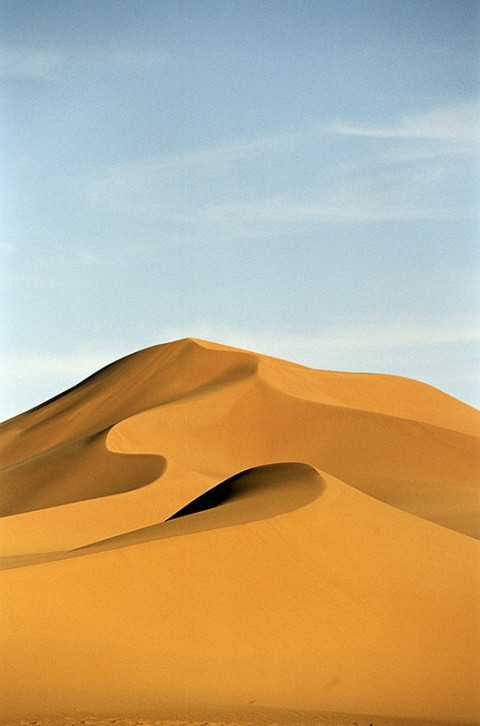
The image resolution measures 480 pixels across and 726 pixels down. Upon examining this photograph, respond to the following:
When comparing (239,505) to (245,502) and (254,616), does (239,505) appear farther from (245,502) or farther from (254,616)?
(254,616)

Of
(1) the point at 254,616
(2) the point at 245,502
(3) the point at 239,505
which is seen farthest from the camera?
(2) the point at 245,502

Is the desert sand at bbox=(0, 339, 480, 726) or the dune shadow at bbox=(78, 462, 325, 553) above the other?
the dune shadow at bbox=(78, 462, 325, 553)

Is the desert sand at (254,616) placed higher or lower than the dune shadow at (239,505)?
lower

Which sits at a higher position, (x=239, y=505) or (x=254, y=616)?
(x=239, y=505)

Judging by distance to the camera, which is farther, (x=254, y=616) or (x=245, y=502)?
(x=245, y=502)

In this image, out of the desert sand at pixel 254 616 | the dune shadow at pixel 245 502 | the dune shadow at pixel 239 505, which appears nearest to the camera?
the desert sand at pixel 254 616

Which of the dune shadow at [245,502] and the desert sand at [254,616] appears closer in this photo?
the desert sand at [254,616]

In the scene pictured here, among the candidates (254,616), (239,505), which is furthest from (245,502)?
(254,616)

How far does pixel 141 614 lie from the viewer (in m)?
14.7

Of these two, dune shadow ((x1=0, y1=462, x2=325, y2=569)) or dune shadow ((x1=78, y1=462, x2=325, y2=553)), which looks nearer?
dune shadow ((x1=0, y1=462, x2=325, y2=569))

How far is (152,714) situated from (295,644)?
3.70 metres

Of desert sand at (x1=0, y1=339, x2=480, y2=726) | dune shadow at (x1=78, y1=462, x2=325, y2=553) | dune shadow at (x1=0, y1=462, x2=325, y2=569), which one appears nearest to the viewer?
desert sand at (x1=0, y1=339, x2=480, y2=726)

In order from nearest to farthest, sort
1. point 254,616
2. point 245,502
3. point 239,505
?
point 254,616
point 239,505
point 245,502

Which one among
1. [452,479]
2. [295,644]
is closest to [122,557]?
[295,644]
